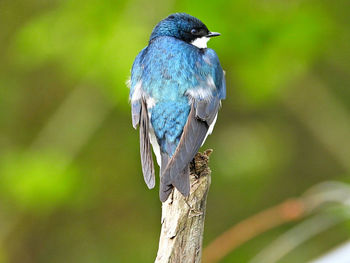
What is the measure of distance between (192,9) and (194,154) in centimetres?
143

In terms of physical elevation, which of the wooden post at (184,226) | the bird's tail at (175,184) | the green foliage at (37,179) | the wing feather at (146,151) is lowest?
the wooden post at (184,226)

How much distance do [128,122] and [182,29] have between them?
5.64 ft

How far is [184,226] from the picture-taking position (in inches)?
113

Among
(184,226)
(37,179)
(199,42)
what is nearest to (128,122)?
(37,179)

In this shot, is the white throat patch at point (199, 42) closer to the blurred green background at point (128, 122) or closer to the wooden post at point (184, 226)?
the blurred green background at point (128, 122)

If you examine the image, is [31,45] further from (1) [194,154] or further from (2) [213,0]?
(1) [194,154]

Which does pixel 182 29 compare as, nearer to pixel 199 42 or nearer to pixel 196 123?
pixel 199 42

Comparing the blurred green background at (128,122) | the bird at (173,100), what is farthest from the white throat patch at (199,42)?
the blurred green background at (128,122)

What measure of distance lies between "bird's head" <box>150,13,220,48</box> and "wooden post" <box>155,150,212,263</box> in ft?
3.43

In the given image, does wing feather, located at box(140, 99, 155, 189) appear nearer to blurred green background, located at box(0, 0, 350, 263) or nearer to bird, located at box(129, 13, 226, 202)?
bird, located at box(129, 13, 226, 202)

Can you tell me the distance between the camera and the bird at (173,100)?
133 inches

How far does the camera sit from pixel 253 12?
192 inches

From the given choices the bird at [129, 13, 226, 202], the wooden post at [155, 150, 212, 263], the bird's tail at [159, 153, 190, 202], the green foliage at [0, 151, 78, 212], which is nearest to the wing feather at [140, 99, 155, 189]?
the bird at [129, 13, 226, 202]

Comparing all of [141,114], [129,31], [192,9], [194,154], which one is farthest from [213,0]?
[194,154]
